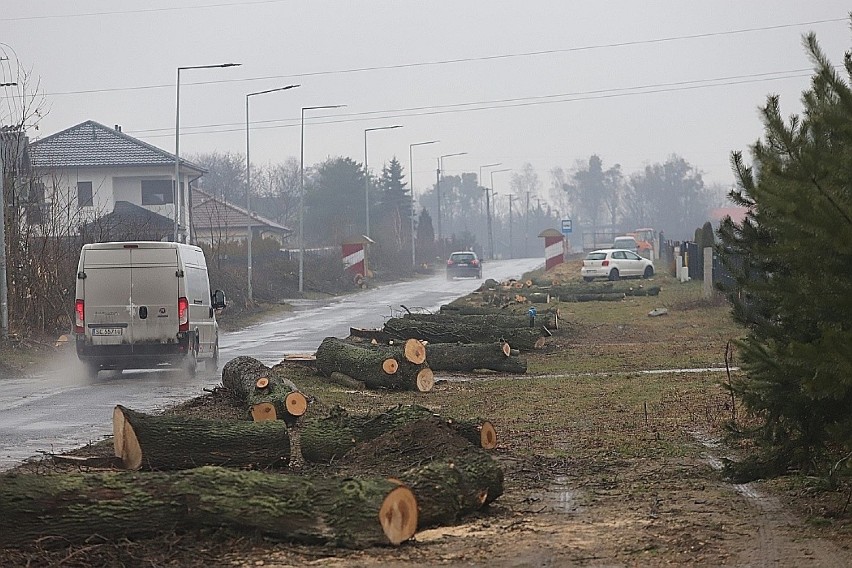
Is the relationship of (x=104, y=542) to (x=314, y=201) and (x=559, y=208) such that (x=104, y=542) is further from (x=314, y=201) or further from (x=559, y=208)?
(x=559, y=208)

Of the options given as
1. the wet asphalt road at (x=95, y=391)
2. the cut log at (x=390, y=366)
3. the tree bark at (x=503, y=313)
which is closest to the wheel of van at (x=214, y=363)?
the wet asphalt road at (x=95, y=391)

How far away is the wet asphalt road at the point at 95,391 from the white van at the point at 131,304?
1.77 ft

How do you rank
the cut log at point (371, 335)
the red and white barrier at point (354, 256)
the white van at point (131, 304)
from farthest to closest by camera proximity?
the red and white barrier at point (354, 256) → the cut log at point (371, 335) → the white van at point (131, 304)

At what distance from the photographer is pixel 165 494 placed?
7457mm

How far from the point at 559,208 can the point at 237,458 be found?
602 ft

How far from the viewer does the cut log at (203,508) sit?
715 centimetres

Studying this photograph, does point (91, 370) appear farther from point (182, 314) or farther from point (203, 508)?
point (203, 508)

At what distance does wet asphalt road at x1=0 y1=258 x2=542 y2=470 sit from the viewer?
1281 cm

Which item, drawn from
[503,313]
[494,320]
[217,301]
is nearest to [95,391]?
[217,301]

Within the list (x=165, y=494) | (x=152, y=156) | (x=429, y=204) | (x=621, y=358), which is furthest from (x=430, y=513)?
(x=429, y=204)

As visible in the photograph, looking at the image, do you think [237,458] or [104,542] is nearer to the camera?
[104,542]

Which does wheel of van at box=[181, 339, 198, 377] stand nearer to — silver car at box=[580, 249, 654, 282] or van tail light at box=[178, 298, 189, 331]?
van tail light at box=[178, 298, 189, 331]

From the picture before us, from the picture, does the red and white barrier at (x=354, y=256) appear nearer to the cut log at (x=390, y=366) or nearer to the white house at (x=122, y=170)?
the white house at (x=122, y=170)

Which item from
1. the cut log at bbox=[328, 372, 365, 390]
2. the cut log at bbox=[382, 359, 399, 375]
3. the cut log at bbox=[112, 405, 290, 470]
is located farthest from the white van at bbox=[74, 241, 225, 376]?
the cut log at bbox=[112, 405, 290, 470]
